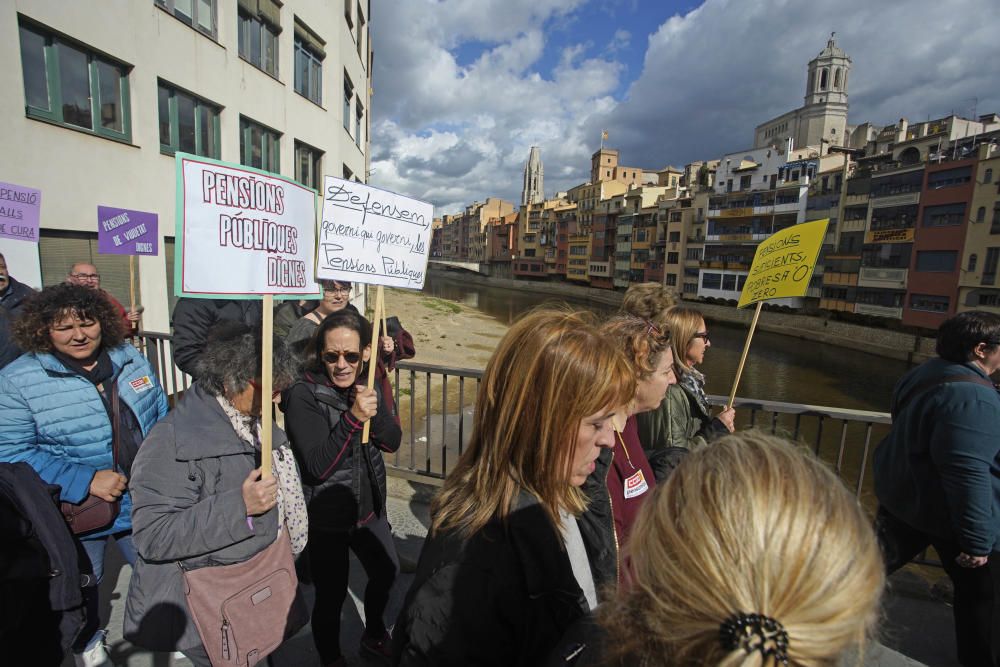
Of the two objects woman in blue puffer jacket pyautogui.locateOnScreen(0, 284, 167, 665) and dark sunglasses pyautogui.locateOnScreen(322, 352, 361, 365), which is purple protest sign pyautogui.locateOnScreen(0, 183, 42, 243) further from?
dark sunglasses pyautogui.locateOnScreen(322, 352, 361, 365)

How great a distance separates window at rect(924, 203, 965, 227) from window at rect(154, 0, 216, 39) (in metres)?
41.6

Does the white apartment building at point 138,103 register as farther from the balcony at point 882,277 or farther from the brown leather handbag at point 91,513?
the balcony at point 882,277

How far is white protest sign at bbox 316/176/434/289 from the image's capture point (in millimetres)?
3076

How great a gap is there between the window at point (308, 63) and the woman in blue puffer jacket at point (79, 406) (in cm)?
1526

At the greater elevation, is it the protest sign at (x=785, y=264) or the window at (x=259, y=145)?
the window at (x=259, y=145)

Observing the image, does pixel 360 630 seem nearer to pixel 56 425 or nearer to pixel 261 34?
pixel 56 425

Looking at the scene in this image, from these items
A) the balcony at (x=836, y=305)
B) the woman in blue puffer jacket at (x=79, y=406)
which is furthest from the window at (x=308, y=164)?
the balcony at (x=836, y=305)

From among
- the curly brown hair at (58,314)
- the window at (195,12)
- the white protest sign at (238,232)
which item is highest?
the window at (195,12)

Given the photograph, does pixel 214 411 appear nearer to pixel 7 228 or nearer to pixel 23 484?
pixel 23 484

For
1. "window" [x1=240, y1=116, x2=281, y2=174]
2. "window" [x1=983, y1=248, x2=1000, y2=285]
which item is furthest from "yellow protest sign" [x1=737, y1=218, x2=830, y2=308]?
"window" [x1=983, y1=248, x2=1000, y2=285]

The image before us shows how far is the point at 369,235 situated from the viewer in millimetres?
3215

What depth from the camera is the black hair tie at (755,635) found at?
72cm

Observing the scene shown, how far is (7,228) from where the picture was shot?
497 cm

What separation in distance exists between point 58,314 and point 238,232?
110 cm
